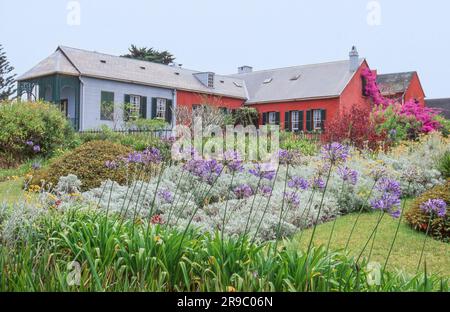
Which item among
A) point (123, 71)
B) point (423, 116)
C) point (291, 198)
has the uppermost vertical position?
point (123, 71)

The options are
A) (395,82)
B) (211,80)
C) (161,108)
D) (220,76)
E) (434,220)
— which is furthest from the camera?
(395,82)

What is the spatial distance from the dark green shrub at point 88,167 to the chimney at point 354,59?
837 inches

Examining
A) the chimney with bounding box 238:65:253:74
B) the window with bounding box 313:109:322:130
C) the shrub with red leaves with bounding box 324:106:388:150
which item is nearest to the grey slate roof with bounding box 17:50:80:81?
the window with bounding box 313:109:322:130

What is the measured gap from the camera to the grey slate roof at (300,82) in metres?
26.9

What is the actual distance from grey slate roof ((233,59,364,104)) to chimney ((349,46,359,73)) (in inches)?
11.0

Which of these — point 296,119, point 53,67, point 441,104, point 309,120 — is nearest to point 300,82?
point 296,119

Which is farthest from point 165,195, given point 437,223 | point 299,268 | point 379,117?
point 379,117

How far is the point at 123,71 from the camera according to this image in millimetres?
24688

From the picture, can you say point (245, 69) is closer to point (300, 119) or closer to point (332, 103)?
point (300, 119)

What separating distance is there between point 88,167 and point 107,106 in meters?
16.1

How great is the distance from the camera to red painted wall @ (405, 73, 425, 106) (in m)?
30.6

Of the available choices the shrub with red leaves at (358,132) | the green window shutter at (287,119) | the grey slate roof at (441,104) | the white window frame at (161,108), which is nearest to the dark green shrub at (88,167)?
the shrub with red leaves at (358,132)
